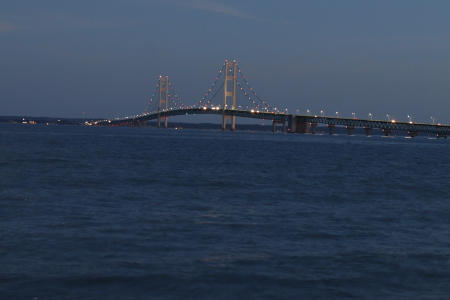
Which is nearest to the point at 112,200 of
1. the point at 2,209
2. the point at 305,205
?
the point at 2,209

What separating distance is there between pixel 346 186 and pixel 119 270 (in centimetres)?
1475

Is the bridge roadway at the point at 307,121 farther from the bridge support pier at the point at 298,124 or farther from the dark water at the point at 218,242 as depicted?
the dark water at the point at 218,242

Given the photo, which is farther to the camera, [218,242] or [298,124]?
[298,124]

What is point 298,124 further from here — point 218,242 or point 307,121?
point 218,242

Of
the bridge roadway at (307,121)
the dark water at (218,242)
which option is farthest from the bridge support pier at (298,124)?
the dark water at (218,242)

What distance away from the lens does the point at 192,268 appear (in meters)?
8.88

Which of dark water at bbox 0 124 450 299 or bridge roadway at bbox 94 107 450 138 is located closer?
dark water at bbox 0 124 450 299

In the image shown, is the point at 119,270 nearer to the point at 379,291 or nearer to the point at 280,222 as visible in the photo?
the point at 379,291

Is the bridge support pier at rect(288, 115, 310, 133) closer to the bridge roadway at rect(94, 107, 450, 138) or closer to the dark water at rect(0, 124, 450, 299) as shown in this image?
the bridge roadway at rect(94, 107, 450, 138)

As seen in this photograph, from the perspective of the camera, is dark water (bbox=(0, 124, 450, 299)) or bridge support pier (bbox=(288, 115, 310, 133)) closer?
dark water (bbox=(0, 124, 450, 299))

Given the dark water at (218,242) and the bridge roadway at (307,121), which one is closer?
the dark water at (218,242)

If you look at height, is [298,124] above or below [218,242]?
above

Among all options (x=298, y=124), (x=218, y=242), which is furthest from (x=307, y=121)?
(x=218, y=242)

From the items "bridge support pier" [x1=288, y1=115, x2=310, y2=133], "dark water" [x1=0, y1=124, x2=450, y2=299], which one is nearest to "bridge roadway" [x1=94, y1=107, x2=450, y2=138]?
"bridge support pier" [x1=288, y1=115, x2=310, y2=133]
